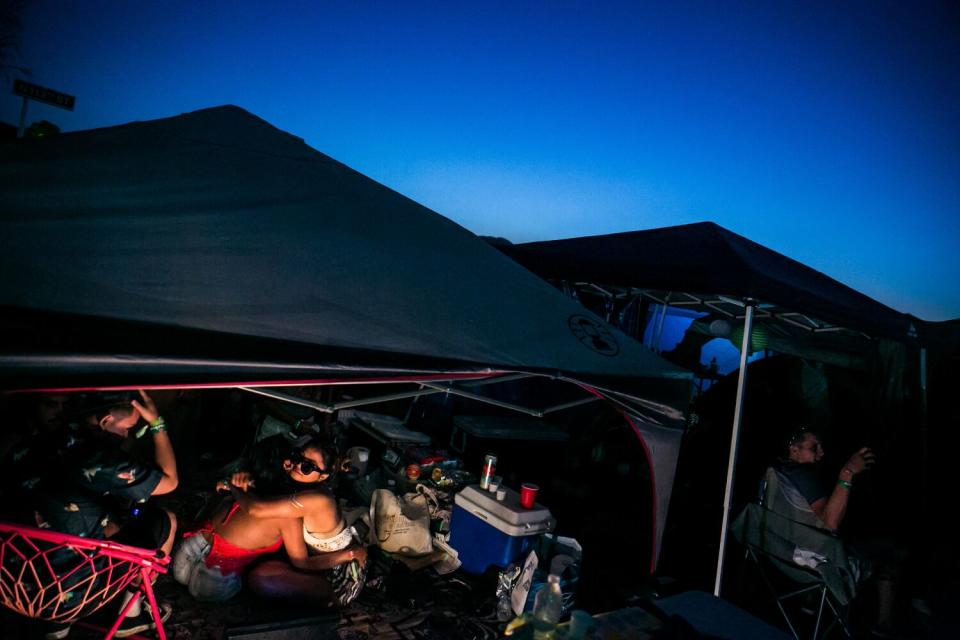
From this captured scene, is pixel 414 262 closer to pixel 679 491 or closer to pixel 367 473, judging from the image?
pixel 367 473

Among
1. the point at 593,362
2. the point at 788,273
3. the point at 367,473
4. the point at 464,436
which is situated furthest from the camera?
the point at 464,436

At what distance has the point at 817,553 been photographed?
3.84m

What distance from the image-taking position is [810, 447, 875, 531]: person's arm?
12.7 ft

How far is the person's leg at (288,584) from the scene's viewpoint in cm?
326

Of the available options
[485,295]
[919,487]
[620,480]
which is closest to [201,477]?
[485,295]

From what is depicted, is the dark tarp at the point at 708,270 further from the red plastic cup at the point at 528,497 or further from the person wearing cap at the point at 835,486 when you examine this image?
the red plastic cup at the point at 528,497

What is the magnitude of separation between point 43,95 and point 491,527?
5.94 m

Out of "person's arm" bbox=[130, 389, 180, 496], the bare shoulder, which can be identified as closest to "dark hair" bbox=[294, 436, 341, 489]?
the bare shoulder

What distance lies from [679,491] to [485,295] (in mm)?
6492

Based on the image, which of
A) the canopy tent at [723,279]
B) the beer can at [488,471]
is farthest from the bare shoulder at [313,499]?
the canopy tent at [723,279]

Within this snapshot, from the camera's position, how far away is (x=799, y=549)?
12.9ft

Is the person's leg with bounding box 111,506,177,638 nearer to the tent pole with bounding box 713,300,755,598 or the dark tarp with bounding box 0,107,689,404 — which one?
the dark tarp with bounding box 0,107,689,404

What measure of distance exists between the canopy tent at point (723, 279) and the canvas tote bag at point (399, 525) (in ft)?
8.38

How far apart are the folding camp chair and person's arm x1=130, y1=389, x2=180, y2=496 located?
0.64m
